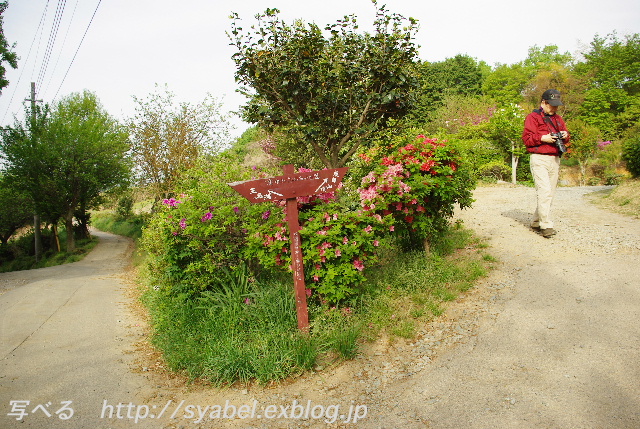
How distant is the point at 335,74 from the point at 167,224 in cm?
321

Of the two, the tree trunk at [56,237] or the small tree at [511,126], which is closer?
the small tree at [511,126]

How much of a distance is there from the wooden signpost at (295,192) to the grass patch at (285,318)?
0.37 meters

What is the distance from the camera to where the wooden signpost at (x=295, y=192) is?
4.60 metres

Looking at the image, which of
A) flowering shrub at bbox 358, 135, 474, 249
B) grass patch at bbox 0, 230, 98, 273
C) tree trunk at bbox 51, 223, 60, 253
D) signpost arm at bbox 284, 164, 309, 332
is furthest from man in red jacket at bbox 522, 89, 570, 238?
tree trunk at bbox 51, 223, 60, 253

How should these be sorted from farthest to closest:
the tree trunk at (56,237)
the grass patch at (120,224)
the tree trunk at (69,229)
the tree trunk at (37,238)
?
the grass patch at (120,224) → the tree trunk at (56,237) → the tree trunk at (37,238) → the tree trunk at (69,229)

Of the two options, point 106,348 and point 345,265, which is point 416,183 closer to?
point 345,265

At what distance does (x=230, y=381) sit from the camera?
4.32 metres

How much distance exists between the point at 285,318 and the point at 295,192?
59.5 inches

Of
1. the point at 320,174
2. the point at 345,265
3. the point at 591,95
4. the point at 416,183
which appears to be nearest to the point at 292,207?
the point at 320,174

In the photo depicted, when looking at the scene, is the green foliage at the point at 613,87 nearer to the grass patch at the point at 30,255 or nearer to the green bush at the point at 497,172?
the green bush at the point at 497,172

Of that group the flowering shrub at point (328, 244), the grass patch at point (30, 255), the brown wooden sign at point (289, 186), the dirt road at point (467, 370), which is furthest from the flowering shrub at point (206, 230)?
A: the grass patch at point (30, 255)

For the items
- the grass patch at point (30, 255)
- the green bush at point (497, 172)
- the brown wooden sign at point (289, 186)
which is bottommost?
the grass patch at point (30, 255)

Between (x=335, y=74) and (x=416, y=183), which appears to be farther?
(x=335, y=74)

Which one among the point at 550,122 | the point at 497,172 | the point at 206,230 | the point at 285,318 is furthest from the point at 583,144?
the point at 206,230
